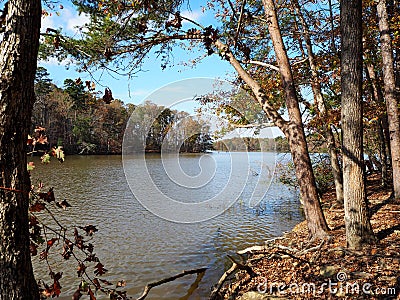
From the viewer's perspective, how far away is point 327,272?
4043 mm

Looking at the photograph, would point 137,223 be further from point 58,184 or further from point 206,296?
point 58,184

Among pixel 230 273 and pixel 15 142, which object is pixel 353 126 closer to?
pixel 230 273

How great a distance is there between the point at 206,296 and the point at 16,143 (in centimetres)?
407

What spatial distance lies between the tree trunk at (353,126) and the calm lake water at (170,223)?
272cm

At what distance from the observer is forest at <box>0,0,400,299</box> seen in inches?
84.0

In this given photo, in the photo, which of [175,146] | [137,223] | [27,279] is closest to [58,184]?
[137,223]

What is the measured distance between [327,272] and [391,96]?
5.39 m

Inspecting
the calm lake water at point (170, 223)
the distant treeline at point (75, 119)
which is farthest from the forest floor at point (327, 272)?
the distant treeline at point (75, 119)

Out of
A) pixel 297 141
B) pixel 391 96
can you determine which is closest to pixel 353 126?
pixel 297 141

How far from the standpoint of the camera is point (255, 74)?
10.1 meters

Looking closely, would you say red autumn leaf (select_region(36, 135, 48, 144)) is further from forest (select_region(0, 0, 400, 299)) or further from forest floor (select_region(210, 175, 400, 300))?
forest floor (select_region(210, 175, 400, 300))

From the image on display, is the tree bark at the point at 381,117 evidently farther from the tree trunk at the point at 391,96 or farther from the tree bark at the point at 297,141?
the tree bark at the point at 297,141

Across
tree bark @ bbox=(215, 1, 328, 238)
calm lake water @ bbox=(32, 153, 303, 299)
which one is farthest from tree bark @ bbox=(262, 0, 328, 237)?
calm lake water @ bbox=(32, 153, 303, 299)

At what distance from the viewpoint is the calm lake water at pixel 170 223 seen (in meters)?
6.28
